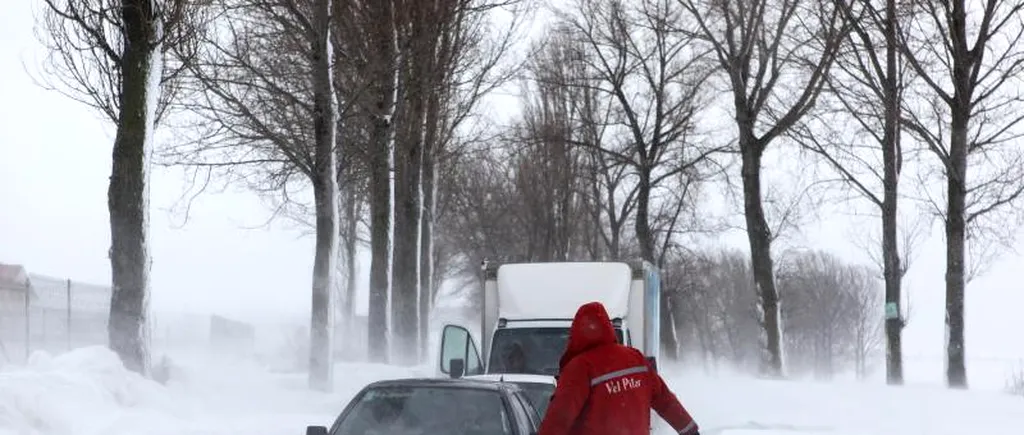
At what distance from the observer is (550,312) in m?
17.5

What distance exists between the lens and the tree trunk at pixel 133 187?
1708 centimetres

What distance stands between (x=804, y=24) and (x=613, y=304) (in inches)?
626

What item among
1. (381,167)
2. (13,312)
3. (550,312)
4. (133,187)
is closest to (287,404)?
(133,187)

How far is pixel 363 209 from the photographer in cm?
5072

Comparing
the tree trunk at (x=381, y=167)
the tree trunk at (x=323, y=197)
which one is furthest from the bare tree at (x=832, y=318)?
the tree trunk at (x=323, y=197)

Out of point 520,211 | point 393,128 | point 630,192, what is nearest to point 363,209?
point 520,211

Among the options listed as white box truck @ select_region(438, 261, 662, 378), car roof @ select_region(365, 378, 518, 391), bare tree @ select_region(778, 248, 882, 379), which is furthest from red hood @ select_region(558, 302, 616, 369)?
bare tree @ select_region(778, 248, 882, 379)

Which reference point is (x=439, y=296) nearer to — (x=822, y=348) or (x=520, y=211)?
(x=520, y=211)

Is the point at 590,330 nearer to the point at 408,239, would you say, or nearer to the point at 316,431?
the point at 316,431

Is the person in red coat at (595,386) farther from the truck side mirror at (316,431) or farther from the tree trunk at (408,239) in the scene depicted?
the tree trunk at (408,239)

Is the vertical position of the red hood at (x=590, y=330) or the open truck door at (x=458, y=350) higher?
the red hood at (x=590, y=330)

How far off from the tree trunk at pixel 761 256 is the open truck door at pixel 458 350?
15224 mm

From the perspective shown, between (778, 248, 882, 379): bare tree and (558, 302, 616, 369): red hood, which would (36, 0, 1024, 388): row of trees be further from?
(778, 248, 882, 379): bare tree

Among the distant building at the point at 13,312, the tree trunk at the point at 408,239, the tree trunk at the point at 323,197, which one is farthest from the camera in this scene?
the tree trunk at the point at 408,239
